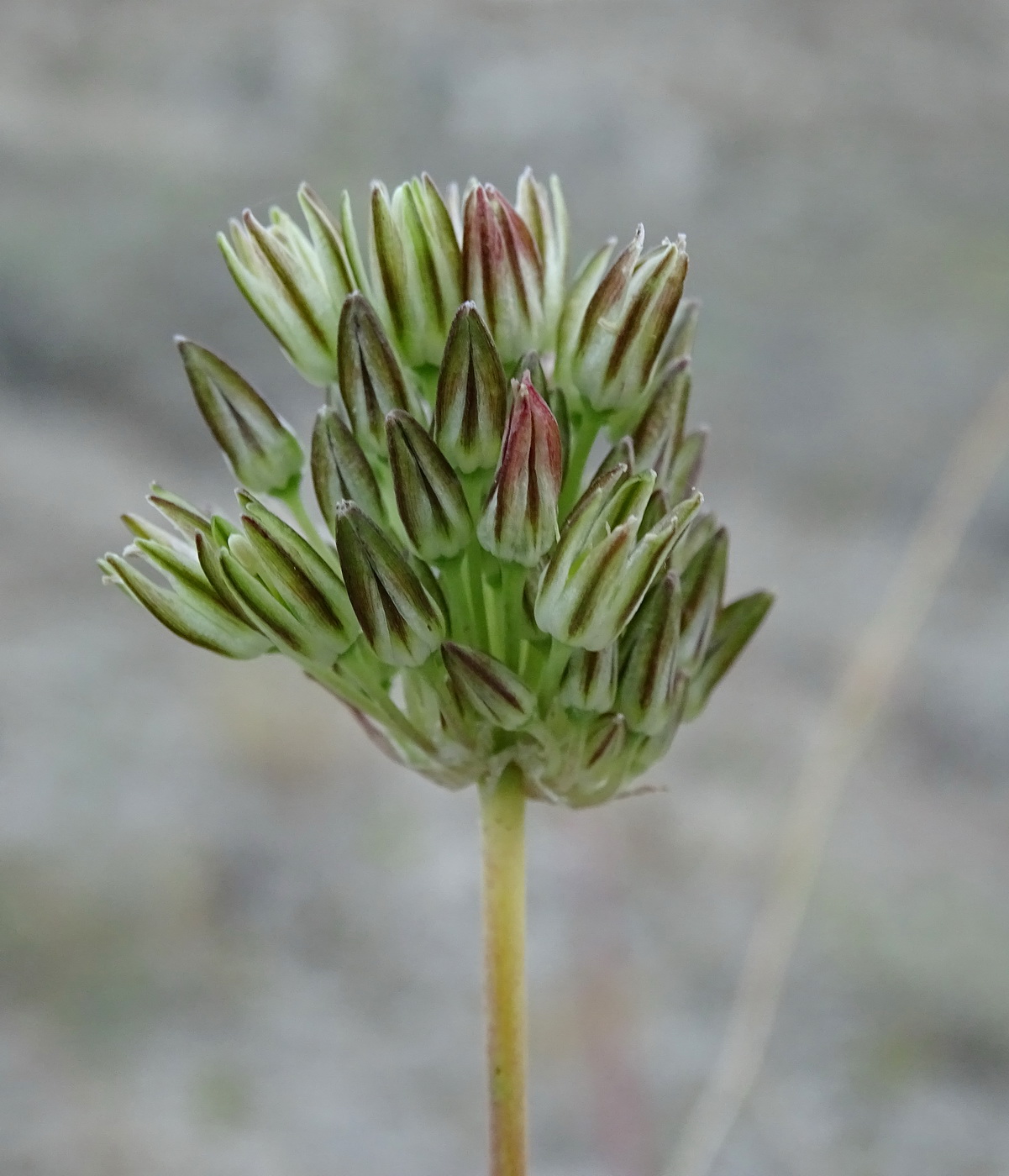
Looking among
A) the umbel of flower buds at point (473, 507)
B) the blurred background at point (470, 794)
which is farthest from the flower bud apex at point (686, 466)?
the blurred background at point (470, 794)

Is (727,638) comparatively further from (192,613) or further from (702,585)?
(192,613)

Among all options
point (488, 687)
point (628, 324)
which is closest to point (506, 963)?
point (488, 687)

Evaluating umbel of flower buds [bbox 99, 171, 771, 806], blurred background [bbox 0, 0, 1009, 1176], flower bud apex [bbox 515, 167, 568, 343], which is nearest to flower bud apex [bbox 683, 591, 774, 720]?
umbel of flower buds [bbox 99, 171, 771, 806]

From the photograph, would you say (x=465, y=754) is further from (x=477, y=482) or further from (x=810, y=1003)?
(x=810, y=1003)

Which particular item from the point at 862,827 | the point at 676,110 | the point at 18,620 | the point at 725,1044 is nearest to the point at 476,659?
the point at 725,1044

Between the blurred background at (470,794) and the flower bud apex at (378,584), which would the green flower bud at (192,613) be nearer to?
the flower bud apex at (378,584)

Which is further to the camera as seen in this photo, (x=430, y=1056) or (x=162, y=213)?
(x=162, y=213)
